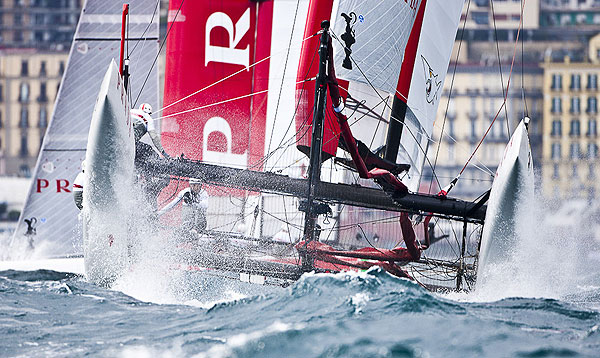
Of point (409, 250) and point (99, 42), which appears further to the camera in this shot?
point (99, 42)

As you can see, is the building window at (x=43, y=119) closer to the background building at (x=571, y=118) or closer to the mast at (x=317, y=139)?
the background building at (x=571, y=118)

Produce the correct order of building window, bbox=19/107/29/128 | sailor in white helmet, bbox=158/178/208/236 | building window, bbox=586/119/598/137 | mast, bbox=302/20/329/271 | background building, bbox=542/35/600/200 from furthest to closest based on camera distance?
building window, bbox=19/107/29/128 → building window, bbox=586/119/598/137 → background building, bbox=542/35/600/200 → sailor in white helmet, bbox=158/178/208/236 → mast, bbox=302/20/329/271

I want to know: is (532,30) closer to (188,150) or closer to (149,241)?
(188,150)

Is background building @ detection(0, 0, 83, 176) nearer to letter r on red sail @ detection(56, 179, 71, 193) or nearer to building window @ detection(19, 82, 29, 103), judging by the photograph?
building window @ detection(19, 82, 29, 103)

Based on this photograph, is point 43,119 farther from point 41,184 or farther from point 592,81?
point 41,184

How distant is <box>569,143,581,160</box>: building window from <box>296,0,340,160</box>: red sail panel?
3113 cm

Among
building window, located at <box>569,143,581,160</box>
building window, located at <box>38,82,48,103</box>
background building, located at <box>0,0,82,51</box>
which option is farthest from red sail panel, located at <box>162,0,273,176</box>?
background building, located at <box>0,0,82,51</box>

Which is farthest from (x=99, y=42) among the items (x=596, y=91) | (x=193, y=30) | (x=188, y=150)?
(x=596, y=91)

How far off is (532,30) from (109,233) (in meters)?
34.6

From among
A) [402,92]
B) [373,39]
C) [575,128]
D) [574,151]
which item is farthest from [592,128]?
[373,39]

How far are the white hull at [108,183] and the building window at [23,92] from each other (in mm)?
34215

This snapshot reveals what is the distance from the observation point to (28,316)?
17.7ft

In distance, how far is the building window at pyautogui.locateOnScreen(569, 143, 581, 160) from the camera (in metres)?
36.9

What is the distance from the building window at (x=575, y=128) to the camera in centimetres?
3762
